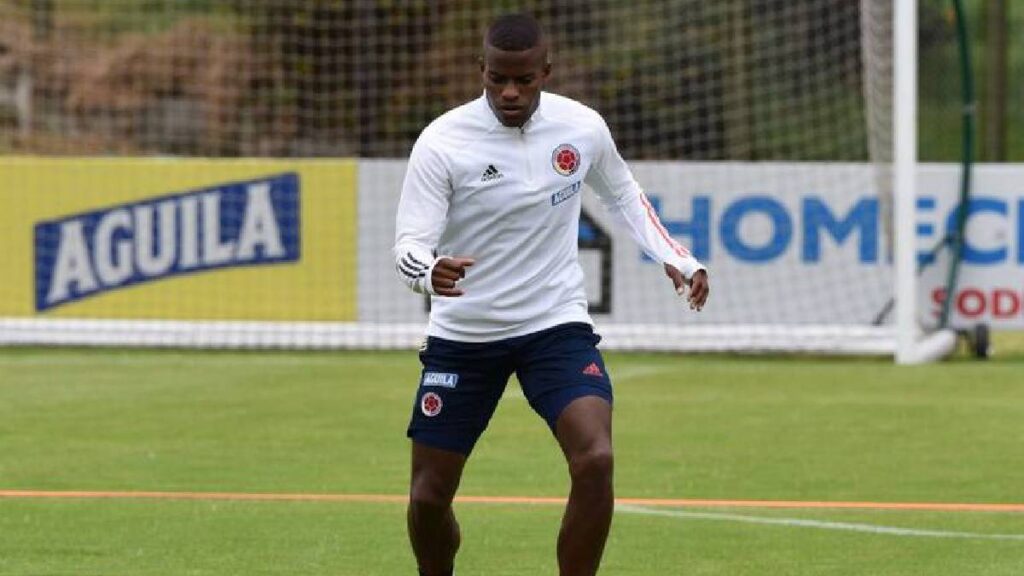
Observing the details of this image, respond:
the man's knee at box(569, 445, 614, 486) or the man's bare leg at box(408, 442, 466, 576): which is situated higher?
the man's knee at box(569, 445, 614, 486)

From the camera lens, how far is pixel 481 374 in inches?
313

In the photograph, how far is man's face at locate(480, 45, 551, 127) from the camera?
25.0 feet

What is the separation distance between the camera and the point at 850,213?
18812mm

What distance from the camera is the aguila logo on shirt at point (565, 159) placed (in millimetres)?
7855

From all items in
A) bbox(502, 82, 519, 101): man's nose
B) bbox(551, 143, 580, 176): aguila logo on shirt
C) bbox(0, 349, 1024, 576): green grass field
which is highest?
bbox(502, 82, 519, 101): man's nose

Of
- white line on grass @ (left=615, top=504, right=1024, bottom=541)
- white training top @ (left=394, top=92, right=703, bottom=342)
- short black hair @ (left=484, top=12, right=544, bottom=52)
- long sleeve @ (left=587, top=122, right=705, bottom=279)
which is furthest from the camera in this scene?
white line on grass @ (left=615, top=504, right=1024, bottom=541)

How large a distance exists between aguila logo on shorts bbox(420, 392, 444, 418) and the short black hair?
3.80ft

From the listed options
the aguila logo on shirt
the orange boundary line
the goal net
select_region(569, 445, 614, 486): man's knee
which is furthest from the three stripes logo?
the goal net

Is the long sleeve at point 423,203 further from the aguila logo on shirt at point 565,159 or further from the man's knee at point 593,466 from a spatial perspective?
the man's knee at point 593,466

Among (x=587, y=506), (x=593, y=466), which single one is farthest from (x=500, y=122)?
(x=587, y=506)

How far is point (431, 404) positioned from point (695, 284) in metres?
0.94

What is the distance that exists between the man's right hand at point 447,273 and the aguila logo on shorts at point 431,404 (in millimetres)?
600

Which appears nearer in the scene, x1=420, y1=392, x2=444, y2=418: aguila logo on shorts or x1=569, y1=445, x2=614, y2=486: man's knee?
x1=569, y1=445, x2=614, y2=486: man's knee

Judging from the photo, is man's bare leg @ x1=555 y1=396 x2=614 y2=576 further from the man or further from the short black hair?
the short black hair
